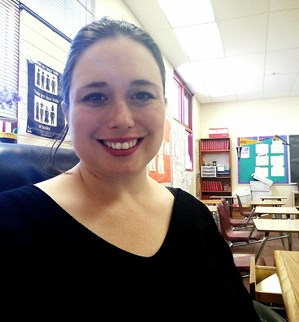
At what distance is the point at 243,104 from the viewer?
744 centimetres

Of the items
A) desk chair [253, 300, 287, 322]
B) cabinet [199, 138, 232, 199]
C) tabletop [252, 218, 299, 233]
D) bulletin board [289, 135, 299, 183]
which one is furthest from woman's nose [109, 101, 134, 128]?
bulletin board [289, 135, 299, 183]

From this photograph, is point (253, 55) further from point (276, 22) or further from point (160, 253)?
point (160, 253)

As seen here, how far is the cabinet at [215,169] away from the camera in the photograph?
23.5 ft

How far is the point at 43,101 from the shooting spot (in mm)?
2141

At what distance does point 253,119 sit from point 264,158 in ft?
3.38

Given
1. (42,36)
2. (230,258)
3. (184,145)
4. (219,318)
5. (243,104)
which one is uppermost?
(243,104)

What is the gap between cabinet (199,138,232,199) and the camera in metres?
7.18

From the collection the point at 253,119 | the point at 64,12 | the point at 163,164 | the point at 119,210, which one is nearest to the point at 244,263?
the point at 119,210

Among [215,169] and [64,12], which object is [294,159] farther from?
Result: [64,12]

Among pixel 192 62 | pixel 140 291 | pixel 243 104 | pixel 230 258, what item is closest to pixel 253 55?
pixel 192 62

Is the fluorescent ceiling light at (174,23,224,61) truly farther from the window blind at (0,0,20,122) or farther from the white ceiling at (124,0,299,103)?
the window blind at (0,0,20,122)

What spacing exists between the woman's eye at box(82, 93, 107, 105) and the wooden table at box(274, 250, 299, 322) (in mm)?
737

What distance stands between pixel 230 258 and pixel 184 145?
5.15 metres

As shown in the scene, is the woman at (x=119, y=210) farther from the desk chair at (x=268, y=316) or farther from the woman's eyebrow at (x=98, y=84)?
the desk chair at (x=268, y=316)
